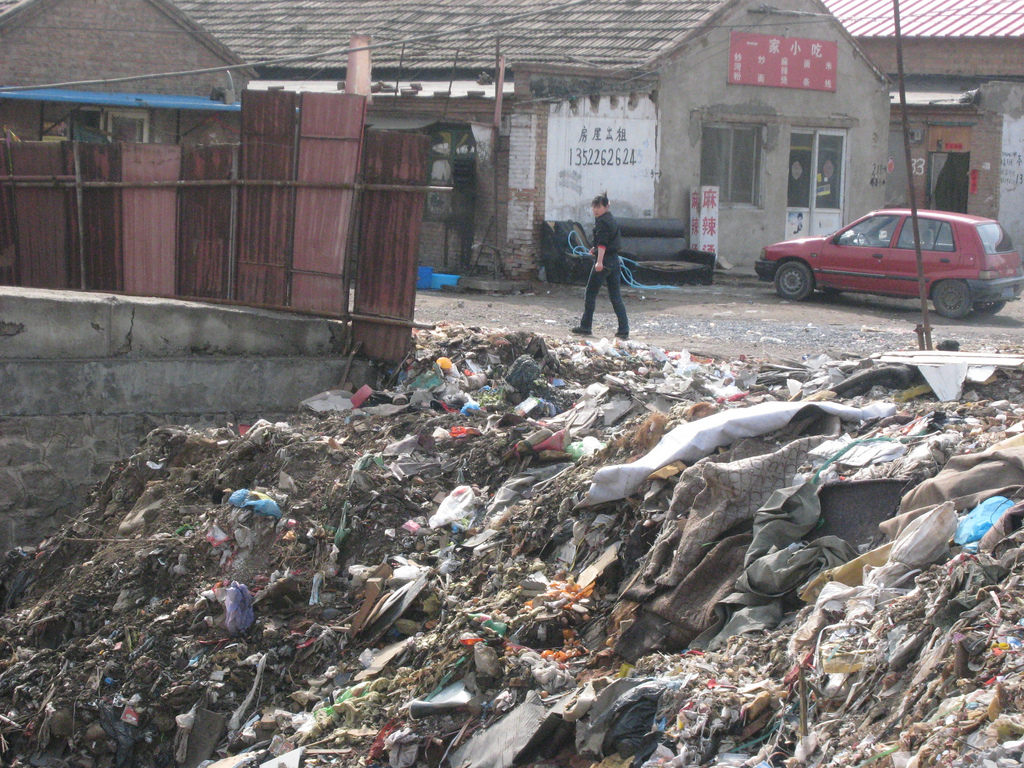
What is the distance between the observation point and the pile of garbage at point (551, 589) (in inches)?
141

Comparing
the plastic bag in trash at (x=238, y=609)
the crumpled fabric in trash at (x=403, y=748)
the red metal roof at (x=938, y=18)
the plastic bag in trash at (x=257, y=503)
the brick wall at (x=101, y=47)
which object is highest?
the red metal roof at (x=938, y=18)

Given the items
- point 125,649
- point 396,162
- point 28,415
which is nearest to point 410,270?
point 396,162

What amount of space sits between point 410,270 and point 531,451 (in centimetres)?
243

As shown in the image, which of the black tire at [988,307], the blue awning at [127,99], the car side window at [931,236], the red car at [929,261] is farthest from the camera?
the blue awning at [127,99]

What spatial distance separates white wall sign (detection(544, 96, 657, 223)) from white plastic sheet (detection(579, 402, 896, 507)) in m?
12.3

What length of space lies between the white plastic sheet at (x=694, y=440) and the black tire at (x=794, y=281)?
35.8 feet

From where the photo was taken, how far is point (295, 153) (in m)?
8.28

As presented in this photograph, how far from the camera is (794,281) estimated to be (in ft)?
53.8

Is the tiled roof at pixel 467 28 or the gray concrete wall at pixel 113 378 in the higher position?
the tiled roof at pixel 467 28

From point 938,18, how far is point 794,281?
14645 mm

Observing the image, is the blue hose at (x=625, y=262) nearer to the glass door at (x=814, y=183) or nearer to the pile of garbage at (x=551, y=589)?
the glass door at (x=814, y=183)

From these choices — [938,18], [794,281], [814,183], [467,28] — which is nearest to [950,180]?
[814,183]

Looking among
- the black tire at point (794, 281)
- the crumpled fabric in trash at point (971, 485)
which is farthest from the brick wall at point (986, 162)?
the crumpled fabric in trash at point (971, 485)

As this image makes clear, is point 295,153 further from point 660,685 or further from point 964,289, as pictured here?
point 964,289
